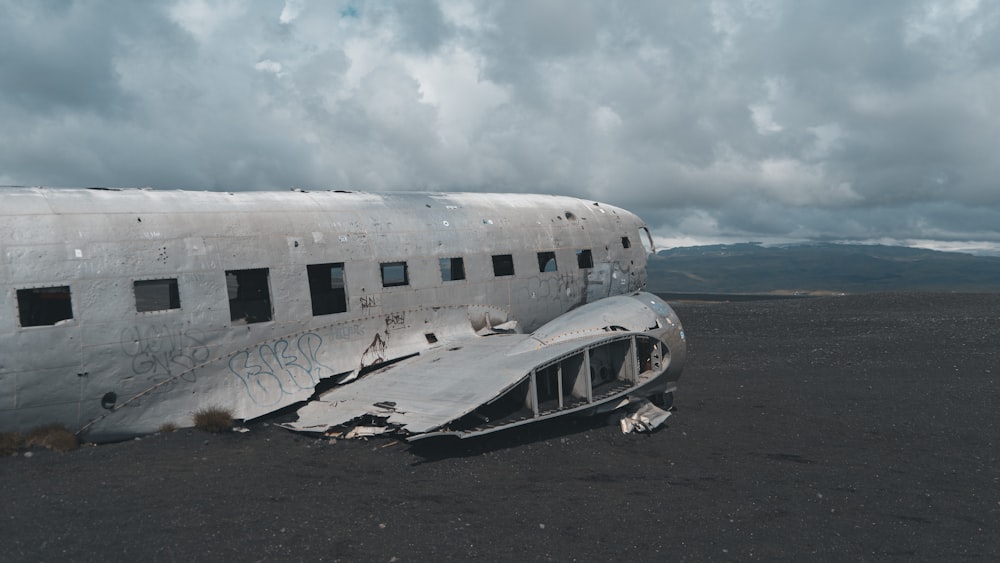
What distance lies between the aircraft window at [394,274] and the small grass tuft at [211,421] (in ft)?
13.9

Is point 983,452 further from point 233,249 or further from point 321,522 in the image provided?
point 233,249

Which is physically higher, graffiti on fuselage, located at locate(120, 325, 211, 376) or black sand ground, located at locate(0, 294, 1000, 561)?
graffiti on fuselage, located at locate(120, 325, 211, 376)

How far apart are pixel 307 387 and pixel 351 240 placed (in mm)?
3261

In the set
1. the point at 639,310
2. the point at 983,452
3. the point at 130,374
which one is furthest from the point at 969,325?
the point at 130,374

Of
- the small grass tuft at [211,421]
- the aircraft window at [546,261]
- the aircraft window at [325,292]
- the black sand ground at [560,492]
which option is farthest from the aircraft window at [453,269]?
the small grass tuft at [211,421]

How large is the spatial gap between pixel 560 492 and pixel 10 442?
9.10 m

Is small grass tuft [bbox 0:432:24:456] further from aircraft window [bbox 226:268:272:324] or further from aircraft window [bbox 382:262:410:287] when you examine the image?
aircraft window [bbox 382:262:410:287]

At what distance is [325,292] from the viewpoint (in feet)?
47.7

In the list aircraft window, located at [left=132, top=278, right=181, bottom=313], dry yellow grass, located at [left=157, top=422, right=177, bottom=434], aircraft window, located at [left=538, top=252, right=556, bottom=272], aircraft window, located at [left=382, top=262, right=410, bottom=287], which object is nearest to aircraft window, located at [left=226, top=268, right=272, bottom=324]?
aircraft window, located at [left=132, top=278, right=181, bottom=313]

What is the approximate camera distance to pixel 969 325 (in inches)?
1079

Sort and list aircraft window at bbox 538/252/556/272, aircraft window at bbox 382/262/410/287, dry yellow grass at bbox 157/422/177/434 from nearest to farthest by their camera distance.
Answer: dry yellow grass at bbox 157/422/177/434 < aircraft window at bbox 382/262/410/287 < aircraft window at bbox 538/252/556/272

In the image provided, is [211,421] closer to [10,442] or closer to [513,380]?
[10,442]

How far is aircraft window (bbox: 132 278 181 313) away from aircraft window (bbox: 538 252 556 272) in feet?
29.3

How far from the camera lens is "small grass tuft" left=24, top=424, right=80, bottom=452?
10.7 metres
